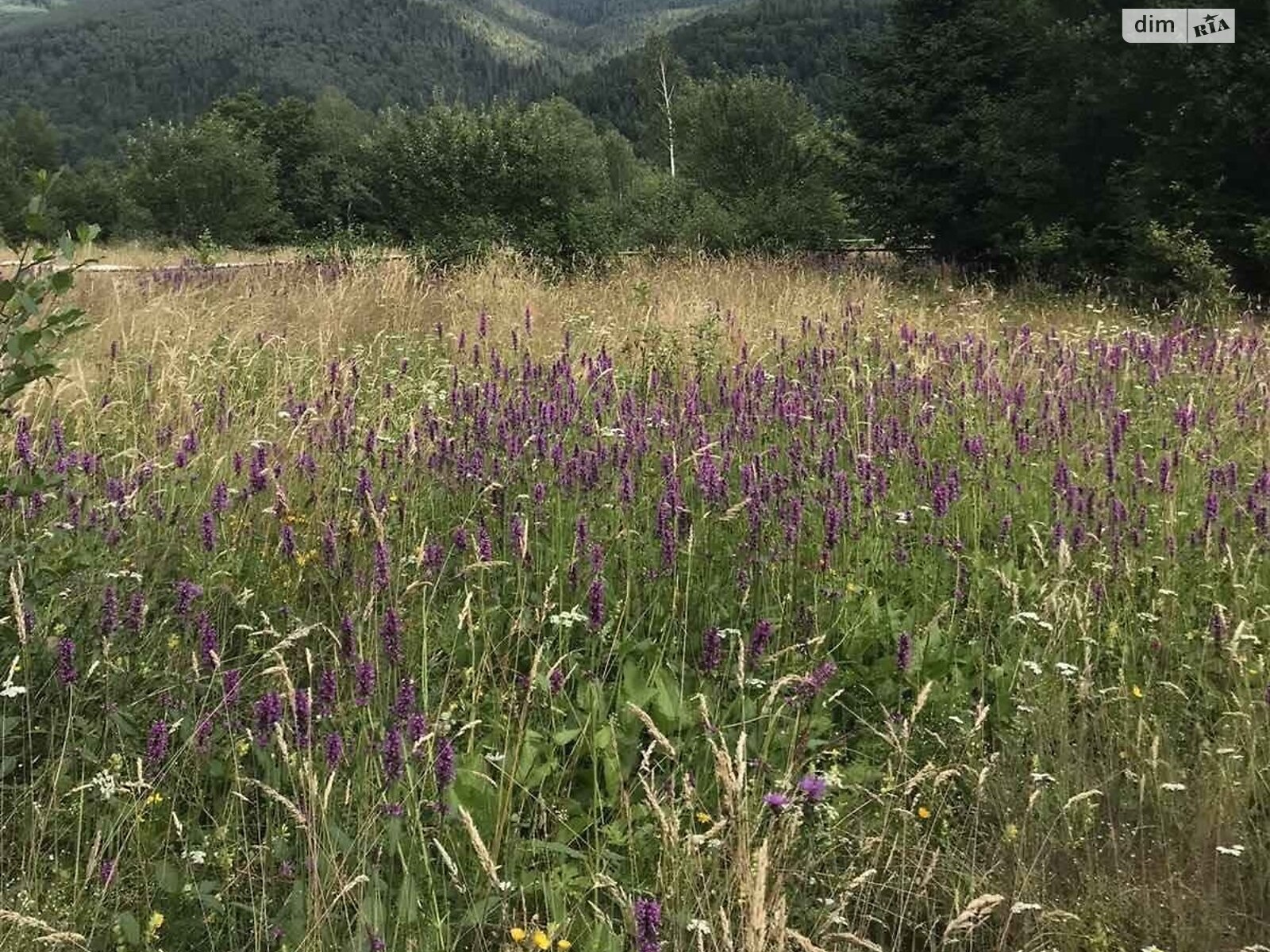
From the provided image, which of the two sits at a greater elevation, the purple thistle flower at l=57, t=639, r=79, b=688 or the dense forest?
the dense forest

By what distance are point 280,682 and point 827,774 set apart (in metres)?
1.18

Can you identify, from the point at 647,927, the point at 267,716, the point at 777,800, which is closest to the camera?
the point at 647,927

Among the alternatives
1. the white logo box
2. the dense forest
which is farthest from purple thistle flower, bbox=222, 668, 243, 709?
the white logo box

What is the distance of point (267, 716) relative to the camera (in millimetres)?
1835

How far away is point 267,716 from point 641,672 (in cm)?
100

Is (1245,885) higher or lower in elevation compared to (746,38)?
lower

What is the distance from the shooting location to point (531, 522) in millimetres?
2982

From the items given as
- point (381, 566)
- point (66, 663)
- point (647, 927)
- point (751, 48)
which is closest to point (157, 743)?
point (66, 663)

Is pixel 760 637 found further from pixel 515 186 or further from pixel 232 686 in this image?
pixel 515 186

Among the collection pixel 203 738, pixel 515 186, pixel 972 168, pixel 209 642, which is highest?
pixel 515 186

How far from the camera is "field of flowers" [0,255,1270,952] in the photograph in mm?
1752

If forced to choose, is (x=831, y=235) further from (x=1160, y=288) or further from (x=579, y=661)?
(x=579, y=661)

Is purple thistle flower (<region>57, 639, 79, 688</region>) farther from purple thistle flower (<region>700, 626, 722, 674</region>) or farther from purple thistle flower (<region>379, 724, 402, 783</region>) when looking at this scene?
purple thistle flower (<region>700, 626, 722, 674</region>)

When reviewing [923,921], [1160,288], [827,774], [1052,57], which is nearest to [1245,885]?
[923,921]
